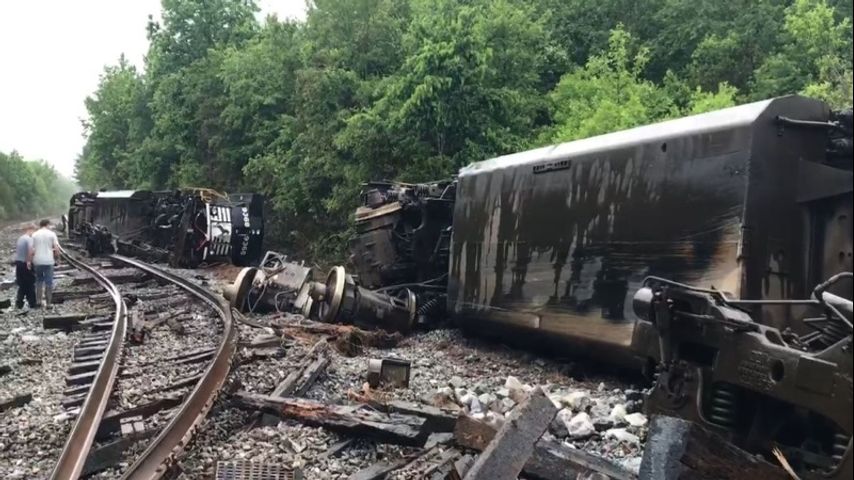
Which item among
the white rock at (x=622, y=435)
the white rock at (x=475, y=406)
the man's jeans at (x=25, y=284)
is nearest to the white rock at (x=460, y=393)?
the white rock at (x=475, y=406)

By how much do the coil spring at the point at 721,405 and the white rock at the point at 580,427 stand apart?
1745 mm

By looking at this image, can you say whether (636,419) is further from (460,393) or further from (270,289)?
(270,289)

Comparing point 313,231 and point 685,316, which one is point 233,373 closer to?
point 685,316

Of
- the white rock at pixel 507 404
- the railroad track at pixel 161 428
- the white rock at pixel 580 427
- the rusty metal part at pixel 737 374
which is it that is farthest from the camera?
the white rock at pixel 507 404

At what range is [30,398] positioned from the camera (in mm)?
6133

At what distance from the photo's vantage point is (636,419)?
4.94m

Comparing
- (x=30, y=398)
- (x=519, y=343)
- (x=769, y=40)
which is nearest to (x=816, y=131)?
(x=519, y=343)

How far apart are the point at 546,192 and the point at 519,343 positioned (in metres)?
1.81

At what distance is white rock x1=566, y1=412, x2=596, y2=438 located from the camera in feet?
15.4

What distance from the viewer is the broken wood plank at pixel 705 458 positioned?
2848 mm

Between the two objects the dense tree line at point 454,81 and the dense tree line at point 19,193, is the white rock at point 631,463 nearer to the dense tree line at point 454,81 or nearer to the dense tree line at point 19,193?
the dense tree line at point 454,81

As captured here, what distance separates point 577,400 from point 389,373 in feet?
5.43

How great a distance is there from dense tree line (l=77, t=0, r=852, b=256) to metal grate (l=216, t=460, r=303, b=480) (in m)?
7.70

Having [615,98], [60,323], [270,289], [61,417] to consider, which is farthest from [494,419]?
[615,98]
